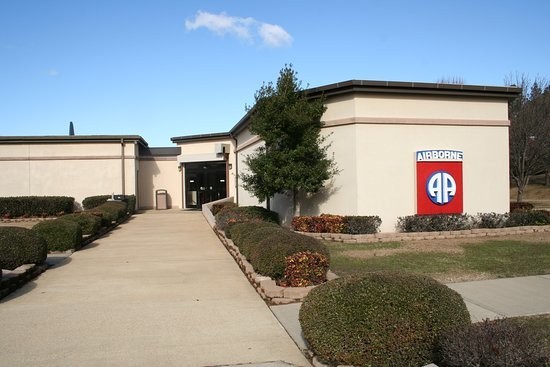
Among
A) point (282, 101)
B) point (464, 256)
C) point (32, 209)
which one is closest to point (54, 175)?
point (32, 209)

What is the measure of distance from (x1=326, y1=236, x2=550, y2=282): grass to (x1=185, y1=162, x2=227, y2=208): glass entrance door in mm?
20187

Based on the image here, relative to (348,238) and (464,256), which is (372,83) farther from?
(464,256)

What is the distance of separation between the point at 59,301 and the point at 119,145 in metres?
22.2

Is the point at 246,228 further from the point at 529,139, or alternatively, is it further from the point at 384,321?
the point at 529,139

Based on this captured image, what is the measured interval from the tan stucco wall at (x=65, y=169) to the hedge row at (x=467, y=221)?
61.8 ft

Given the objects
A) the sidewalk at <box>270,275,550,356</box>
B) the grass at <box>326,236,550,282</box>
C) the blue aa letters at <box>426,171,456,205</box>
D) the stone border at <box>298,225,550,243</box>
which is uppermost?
the blue aa letters at <box>426,171,456,205</box>

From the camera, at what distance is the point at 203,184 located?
33.4m

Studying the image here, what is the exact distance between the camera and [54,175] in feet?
92.6

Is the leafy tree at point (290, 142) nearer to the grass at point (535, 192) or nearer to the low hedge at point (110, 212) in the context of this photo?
the low hedge at point (110, 212)

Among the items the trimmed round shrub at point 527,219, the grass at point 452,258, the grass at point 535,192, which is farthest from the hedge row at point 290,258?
the grass at point 535,192

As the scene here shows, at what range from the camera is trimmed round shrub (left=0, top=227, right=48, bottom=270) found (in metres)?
9.71

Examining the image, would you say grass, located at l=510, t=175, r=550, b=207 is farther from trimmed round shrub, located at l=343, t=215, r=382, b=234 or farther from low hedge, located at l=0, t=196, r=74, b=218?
low hedge, located at l=0, t=196, r=74, b=218

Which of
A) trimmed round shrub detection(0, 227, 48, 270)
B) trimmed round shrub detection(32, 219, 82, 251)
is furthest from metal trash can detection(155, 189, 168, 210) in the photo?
trimmed round shrub detection(0, 227, 48, 270)

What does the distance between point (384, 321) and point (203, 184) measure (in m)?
29.6
